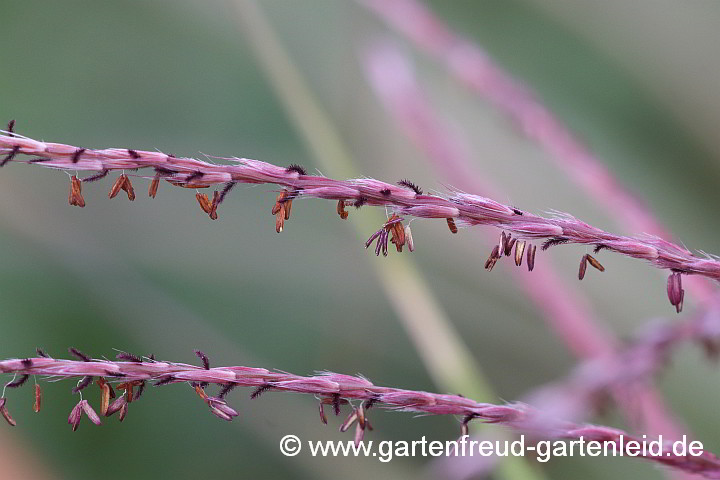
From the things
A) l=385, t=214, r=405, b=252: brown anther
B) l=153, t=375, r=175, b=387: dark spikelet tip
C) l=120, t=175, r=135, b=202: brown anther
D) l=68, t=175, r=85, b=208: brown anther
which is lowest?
l=153, t=375, r=175, b=387: dark spikelet tip

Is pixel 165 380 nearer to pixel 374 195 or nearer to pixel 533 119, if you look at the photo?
pixel 374 195

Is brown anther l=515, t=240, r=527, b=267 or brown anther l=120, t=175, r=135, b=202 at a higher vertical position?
brown anther l=515, t=240, r=527, b=267

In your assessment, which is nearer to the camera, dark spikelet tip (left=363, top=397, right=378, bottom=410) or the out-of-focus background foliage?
dark spikelet tip (left=363, top=397, right=378, bottom=410)

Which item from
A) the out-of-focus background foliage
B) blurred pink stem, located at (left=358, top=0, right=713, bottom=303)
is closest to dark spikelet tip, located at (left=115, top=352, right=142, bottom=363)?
blurred pink stem, located at (left=358, top=0, right=713, bottom=303)

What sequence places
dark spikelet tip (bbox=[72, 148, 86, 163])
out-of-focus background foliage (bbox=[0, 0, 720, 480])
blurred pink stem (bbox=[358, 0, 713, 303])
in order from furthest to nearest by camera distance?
out-of-focus background foliage (bbox=[0, 0, 720, 480]) < blurred pink stem (bbox=[358, 0, 713, 303]) < dark spikelet tip (bbox=[72, 148, 86, 163])

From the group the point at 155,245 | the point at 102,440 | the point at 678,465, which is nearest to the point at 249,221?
the point at 155,245

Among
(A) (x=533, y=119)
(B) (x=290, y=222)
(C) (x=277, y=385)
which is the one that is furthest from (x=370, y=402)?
(B) (x=290, y=222)

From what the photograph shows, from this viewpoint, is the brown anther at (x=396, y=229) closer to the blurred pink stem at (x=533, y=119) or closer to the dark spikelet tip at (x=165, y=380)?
the dark spikelet tip at (x=165, y=380)

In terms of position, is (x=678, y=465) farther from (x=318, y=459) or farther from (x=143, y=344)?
(x=143, y=344)

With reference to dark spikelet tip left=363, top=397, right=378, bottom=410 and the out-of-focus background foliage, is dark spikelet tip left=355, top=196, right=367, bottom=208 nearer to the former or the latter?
dark spikelet tip left=363, top=397, right=378, bottom=410

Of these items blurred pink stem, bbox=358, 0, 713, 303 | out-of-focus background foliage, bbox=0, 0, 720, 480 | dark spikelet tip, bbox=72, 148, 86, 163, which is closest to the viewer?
dark spikelet tip, bbox=72, 148, 86, 163
